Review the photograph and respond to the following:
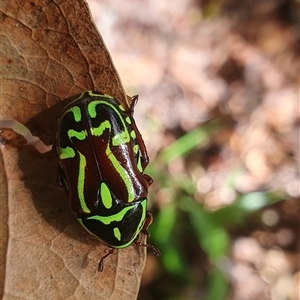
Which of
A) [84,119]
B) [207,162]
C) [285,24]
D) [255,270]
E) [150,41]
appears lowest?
[255,270]

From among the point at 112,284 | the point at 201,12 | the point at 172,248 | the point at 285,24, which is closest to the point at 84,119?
the point at 112,284

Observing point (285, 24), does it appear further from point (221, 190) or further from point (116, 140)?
point (116, 140)

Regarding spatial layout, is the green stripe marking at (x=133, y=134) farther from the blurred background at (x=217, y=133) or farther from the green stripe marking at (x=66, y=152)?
the blurred background at (x=217, y=133)

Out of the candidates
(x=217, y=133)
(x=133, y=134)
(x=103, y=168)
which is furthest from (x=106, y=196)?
(x=217, y=133)

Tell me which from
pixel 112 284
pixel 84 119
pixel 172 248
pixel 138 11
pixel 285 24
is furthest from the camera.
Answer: pixel 285 24

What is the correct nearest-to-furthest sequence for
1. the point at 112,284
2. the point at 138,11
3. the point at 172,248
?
the point at 112,284 → the point at 172,248 → the point at 138,11

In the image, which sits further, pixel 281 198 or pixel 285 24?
pixel 285 24

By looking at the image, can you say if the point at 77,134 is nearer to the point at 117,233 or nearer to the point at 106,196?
the point at 106,196
